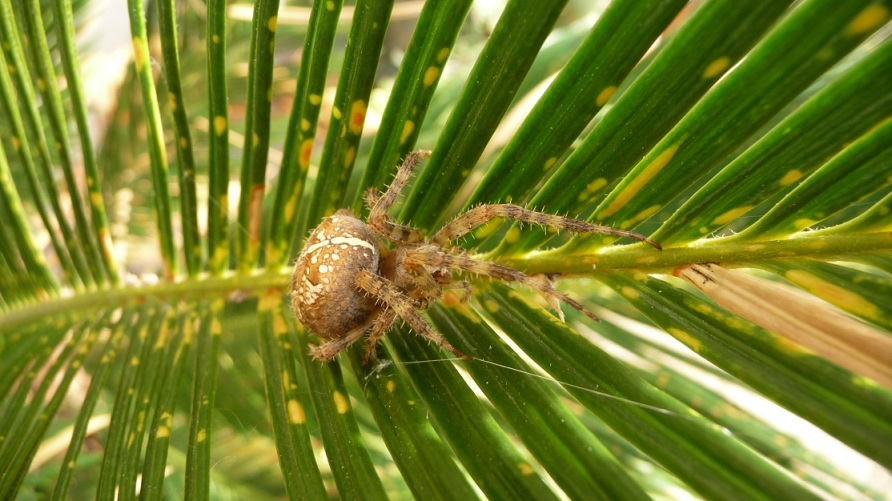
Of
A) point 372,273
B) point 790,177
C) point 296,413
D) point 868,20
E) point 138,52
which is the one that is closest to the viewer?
point 868,20

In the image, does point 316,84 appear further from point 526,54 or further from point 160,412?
point 160,412

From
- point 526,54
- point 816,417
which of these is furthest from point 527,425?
point 526,54

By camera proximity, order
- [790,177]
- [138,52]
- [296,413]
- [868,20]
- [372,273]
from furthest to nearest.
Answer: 1. [372,273]
2. [138,52]
3. [296,413]
4. [790,177]
5. [868,20]

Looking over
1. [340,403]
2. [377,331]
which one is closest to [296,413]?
[340,403]

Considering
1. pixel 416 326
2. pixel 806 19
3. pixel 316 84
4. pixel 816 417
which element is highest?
pixel 316 84

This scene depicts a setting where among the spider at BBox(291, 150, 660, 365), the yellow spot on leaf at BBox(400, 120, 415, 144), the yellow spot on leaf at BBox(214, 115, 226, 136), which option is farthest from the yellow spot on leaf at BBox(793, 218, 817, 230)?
the yellow spot on leaf at BBox(214, 115, 226, 136)

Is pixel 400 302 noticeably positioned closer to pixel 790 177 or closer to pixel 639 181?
pixel 639 181

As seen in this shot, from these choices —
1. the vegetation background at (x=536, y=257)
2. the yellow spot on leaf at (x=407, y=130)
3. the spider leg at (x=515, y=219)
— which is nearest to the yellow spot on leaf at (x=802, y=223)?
the vegetation background at (x=536, y=257)
